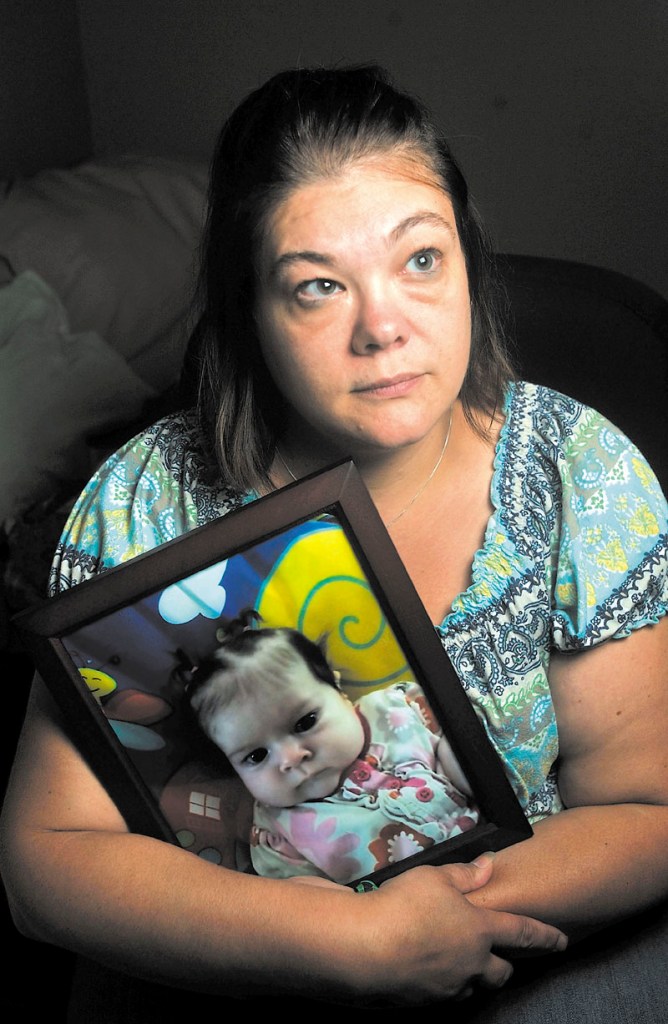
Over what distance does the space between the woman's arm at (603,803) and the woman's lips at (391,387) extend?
346 millimetres

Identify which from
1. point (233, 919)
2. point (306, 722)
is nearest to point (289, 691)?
point (306, 722)

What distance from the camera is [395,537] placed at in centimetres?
114

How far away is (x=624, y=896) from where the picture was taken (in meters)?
1.01

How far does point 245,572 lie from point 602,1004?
0.55 meters

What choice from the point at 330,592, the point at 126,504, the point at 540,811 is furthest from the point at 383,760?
the point at 126,504

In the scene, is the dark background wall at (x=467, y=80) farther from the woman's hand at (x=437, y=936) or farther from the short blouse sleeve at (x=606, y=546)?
the woman's hand at (x=437, y=936)

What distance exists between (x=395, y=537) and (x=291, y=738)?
12.2 inches

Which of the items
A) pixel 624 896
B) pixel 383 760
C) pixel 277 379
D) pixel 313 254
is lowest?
pixel 624 896

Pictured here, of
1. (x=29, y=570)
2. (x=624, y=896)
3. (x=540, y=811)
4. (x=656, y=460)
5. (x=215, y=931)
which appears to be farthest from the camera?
(x=29, y=570)

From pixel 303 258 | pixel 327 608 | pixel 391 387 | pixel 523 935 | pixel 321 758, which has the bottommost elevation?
pixel 523 935

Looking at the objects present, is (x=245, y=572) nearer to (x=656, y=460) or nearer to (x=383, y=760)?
(x=383, y=760)

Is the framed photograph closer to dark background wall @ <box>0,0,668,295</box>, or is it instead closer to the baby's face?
the baby's face

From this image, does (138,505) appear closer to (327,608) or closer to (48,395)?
(327,608)

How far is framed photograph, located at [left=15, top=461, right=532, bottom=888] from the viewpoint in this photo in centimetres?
89
